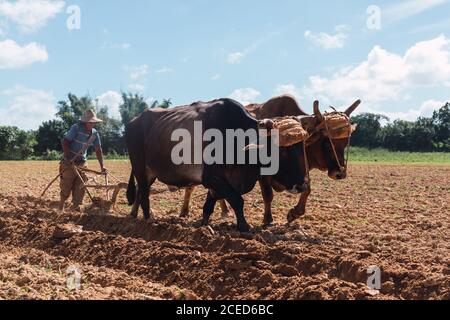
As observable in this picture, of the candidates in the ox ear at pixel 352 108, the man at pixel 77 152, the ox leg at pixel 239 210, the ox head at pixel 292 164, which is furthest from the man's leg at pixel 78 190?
the ox ear at pixel 352 108

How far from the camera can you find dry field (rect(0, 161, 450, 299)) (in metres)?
5.16

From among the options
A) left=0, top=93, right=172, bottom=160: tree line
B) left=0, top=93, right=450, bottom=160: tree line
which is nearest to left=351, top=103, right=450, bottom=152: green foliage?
left=0, top=93, right=450, bottom=160: tree line

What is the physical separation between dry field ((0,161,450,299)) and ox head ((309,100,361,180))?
38.4 inches

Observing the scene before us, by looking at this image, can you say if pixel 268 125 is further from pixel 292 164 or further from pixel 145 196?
pixel 145 196

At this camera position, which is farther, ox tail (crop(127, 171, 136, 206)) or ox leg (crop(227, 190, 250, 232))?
ox tail (crop(127, 171, 136, 206))

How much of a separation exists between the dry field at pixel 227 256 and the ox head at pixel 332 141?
0.98 m

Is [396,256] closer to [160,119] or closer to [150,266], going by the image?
[150,266]

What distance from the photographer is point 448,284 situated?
5.00m

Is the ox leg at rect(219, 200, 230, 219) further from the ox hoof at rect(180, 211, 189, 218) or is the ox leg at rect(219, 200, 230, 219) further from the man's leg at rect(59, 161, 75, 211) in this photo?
the man's leg at rect(59, 161, 75, 211)

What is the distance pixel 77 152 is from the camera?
35.2ft

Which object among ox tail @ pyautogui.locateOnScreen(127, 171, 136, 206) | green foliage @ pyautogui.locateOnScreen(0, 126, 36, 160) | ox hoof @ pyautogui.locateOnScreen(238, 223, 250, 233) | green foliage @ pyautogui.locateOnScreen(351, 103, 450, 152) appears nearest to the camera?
ox hoof @ pyautogui.locateOnScreen(238, 223, 250, 233)

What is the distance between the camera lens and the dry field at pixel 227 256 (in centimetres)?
516
